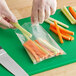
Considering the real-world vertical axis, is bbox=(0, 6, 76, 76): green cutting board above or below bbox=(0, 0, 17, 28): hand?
below

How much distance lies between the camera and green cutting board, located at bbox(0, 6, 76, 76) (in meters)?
1.31

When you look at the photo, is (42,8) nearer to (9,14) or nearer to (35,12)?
(35,12)

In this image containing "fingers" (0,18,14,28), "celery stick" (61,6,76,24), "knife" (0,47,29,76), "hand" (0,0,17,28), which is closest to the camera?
"knife" (0,47,29,76)

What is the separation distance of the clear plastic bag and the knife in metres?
0.10

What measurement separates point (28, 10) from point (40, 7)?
0.56 m

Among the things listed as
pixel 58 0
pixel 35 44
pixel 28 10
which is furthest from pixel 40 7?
pixel 58 0

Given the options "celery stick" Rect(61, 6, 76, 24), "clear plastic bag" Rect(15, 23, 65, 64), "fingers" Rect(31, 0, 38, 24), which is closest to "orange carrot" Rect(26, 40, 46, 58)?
"clear plastic bag" Rect(15, 23, 65, 64)

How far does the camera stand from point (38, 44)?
1420 mm

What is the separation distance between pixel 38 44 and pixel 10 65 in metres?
0.22

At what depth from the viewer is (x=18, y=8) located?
192 cm

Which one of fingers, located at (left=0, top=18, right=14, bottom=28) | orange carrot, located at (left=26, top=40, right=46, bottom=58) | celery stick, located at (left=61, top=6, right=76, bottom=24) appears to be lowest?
celery stick, located at (left=61, top=6, right=76, bottom=24)

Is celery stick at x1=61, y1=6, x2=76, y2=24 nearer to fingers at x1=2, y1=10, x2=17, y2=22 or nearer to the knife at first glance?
fingers at x1=2, y1=10, x2=17, y2=22

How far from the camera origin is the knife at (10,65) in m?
1.27

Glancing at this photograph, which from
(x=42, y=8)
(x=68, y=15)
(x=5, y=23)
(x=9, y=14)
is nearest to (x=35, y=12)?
(x=42, y=8)
